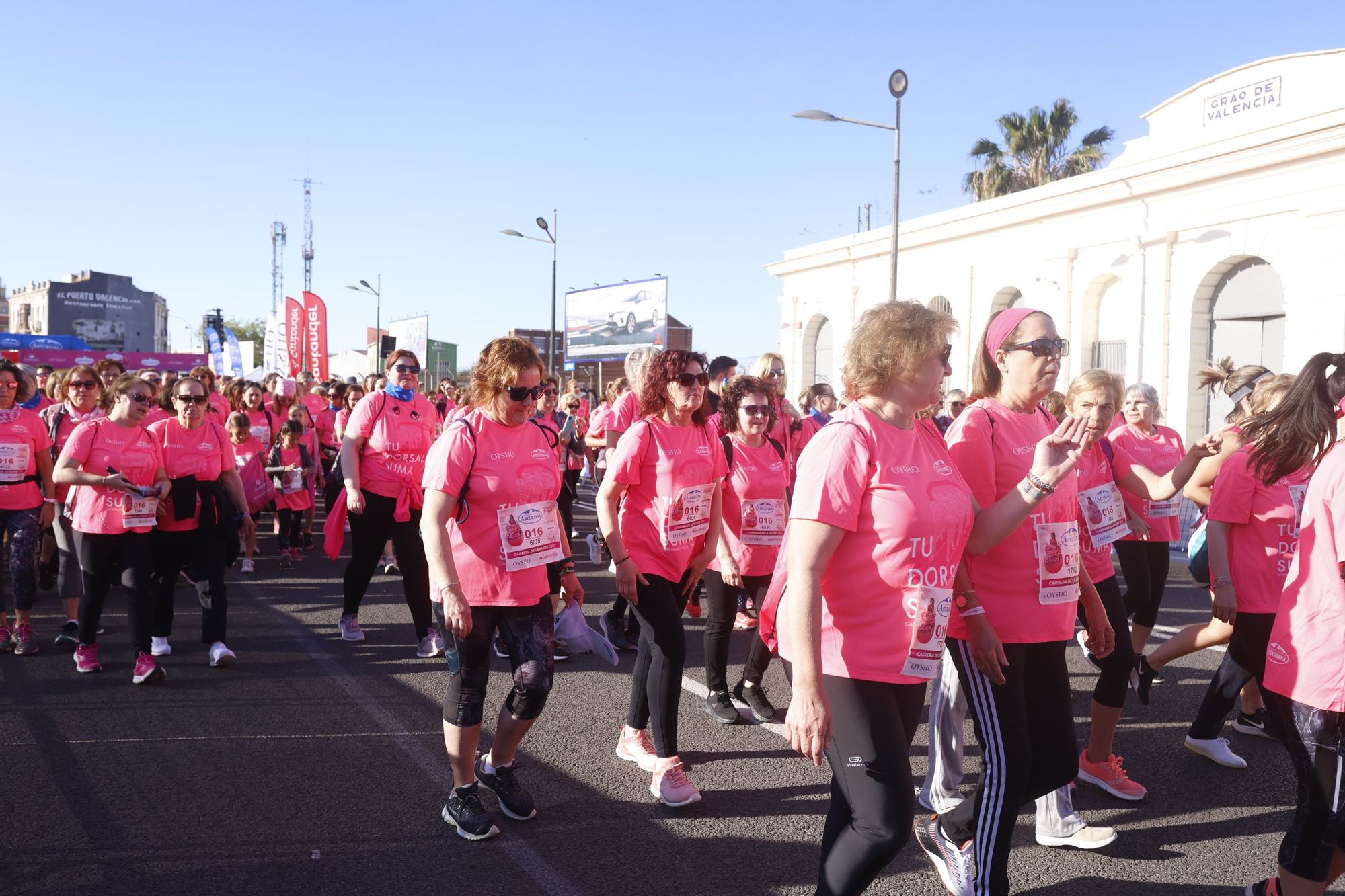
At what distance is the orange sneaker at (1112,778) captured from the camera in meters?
4.49

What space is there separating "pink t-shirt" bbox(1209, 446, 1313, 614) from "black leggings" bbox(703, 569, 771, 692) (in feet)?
7.20

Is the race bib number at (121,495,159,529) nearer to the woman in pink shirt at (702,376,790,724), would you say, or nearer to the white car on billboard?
the woman in pink shirt at (702,376,790,724)

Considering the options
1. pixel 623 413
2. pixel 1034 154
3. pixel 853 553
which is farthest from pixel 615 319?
pixel 853 553

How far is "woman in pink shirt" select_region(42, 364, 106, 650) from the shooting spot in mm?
6707

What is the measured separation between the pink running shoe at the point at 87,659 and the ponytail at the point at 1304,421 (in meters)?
6.37

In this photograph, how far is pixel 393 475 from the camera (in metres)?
7.01

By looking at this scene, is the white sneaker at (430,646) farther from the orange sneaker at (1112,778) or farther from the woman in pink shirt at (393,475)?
the orange sneaker at (1112,778)

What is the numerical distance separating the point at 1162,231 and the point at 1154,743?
61.3ft

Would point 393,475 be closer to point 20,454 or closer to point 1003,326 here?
point 20,454

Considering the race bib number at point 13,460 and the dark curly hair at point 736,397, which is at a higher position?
the dark curly hair at point 736,397

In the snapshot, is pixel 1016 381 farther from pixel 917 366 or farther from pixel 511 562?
pixel 511 562

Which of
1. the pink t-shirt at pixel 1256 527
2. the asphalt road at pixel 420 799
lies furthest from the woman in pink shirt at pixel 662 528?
the pink t-shirt at pixel 1256 527

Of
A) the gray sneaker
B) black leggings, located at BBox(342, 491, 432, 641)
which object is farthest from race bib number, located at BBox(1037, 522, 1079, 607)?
the gray sneaker

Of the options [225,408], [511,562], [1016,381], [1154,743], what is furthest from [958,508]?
[225,408]
